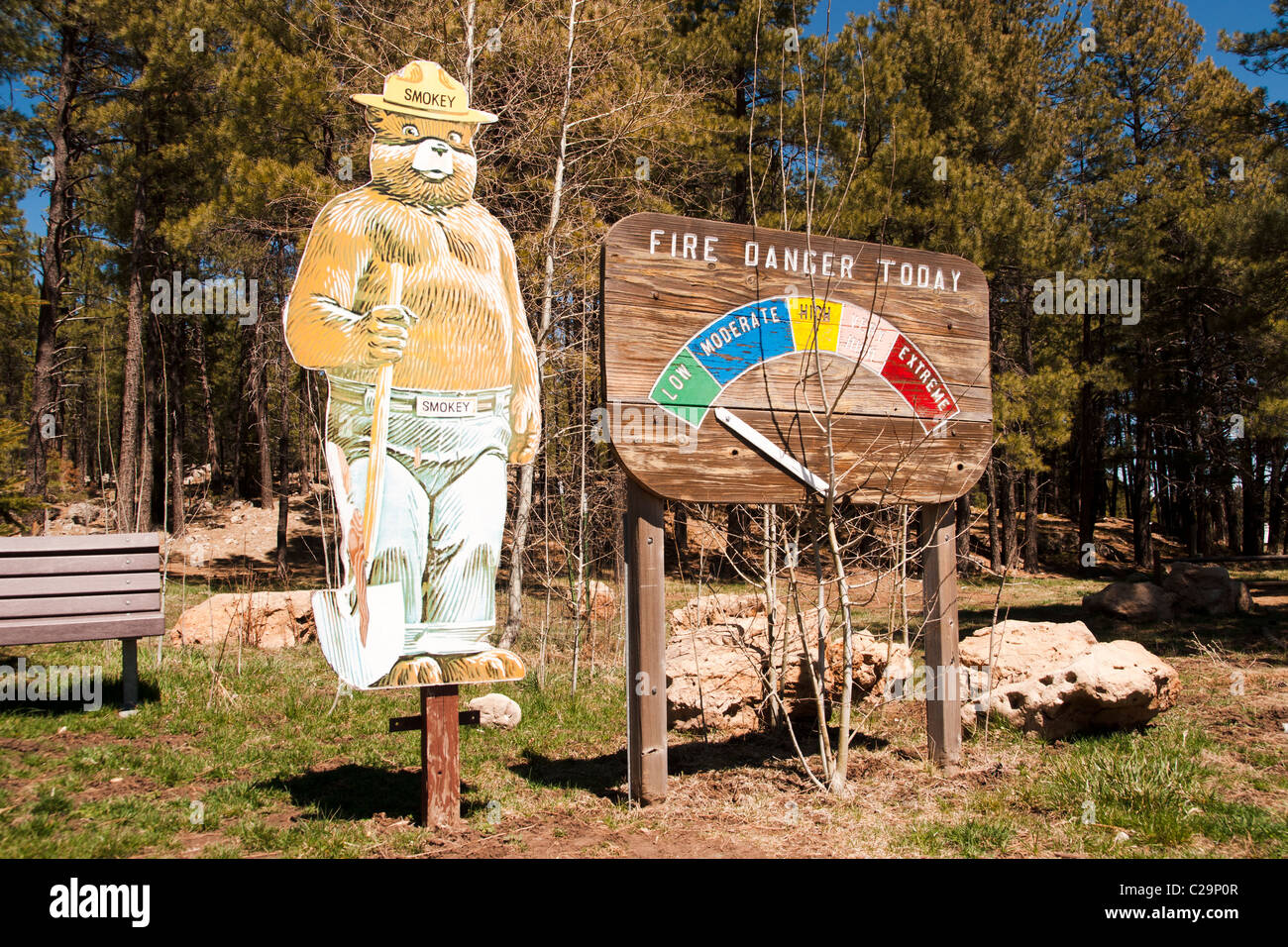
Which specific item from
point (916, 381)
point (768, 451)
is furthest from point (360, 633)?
point (916, 381)

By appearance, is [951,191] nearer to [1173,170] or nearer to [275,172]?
[1173,170]

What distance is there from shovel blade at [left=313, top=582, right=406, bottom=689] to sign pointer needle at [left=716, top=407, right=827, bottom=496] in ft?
6.54

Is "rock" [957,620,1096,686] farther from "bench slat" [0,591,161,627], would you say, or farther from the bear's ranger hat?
"bench slat" [0,591,161,627]

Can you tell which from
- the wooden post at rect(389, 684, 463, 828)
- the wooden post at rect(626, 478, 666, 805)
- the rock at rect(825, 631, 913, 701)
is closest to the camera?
the wooden post at rect(389, 684, 463, 828)

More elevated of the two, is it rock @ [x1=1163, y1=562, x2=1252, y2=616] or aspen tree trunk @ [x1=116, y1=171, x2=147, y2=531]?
aspen tree trunk @ [x1=116, y1=171, x2=147, y2=531]

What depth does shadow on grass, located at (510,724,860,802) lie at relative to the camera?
191 inches

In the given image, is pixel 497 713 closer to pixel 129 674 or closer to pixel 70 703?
pixel 129 674

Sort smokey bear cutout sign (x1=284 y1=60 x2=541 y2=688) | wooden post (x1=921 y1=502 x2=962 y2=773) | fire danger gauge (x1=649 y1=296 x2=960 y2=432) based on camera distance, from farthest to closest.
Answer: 1. wooden post (x1=921 y1=502 x2=962 y2=773)
2. fire danger gauge (x1=649 y1=296 x2=960 y2=432)
3. smokey bear cutout sign (x1=284 y1=60 x2=541 y2=688)

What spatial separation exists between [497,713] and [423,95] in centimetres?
417

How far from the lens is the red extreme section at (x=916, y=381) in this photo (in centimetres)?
520

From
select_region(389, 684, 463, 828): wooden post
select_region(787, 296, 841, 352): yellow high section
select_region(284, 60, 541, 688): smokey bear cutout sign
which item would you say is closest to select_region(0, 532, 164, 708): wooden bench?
select_region(284, 60, 541, 688): smokey bear cutout sign

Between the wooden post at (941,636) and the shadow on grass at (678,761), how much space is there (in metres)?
0.62

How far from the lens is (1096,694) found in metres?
5.21
